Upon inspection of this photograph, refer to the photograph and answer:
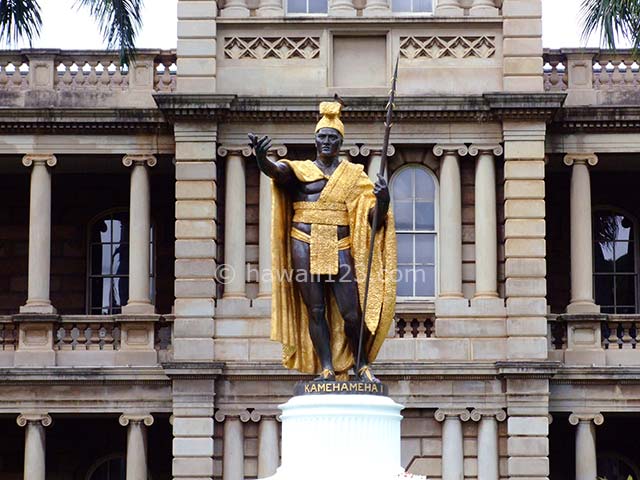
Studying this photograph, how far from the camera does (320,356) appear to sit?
627 inches

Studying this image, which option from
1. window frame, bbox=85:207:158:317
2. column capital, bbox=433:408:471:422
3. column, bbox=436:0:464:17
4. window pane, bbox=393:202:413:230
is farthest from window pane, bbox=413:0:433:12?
column capital, bbox=433:408:471:422

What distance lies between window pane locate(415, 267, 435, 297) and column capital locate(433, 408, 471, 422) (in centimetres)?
197

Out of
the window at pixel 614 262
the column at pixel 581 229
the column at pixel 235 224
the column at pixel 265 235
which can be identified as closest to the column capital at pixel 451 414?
the column at pixel 581 229

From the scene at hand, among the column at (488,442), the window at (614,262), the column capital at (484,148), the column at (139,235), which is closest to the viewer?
the column at (488,442)

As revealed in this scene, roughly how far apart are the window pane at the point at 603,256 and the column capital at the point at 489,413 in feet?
15.0

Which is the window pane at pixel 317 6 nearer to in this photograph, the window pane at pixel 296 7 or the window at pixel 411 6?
the window pane at pixel 296 7

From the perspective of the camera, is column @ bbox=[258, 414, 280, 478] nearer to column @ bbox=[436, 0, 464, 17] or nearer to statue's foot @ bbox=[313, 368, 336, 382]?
column @ bbox=[436, 0, 464, 17]

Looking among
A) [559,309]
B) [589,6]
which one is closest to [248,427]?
[559,309]

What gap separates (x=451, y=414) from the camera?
2830 centimetres

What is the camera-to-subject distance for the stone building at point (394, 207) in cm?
2828

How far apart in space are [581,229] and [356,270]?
14275 mm

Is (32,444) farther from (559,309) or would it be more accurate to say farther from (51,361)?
(559,309)

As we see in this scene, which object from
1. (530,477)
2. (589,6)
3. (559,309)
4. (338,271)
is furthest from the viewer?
(559,309)

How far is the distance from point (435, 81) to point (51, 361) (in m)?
7.70
